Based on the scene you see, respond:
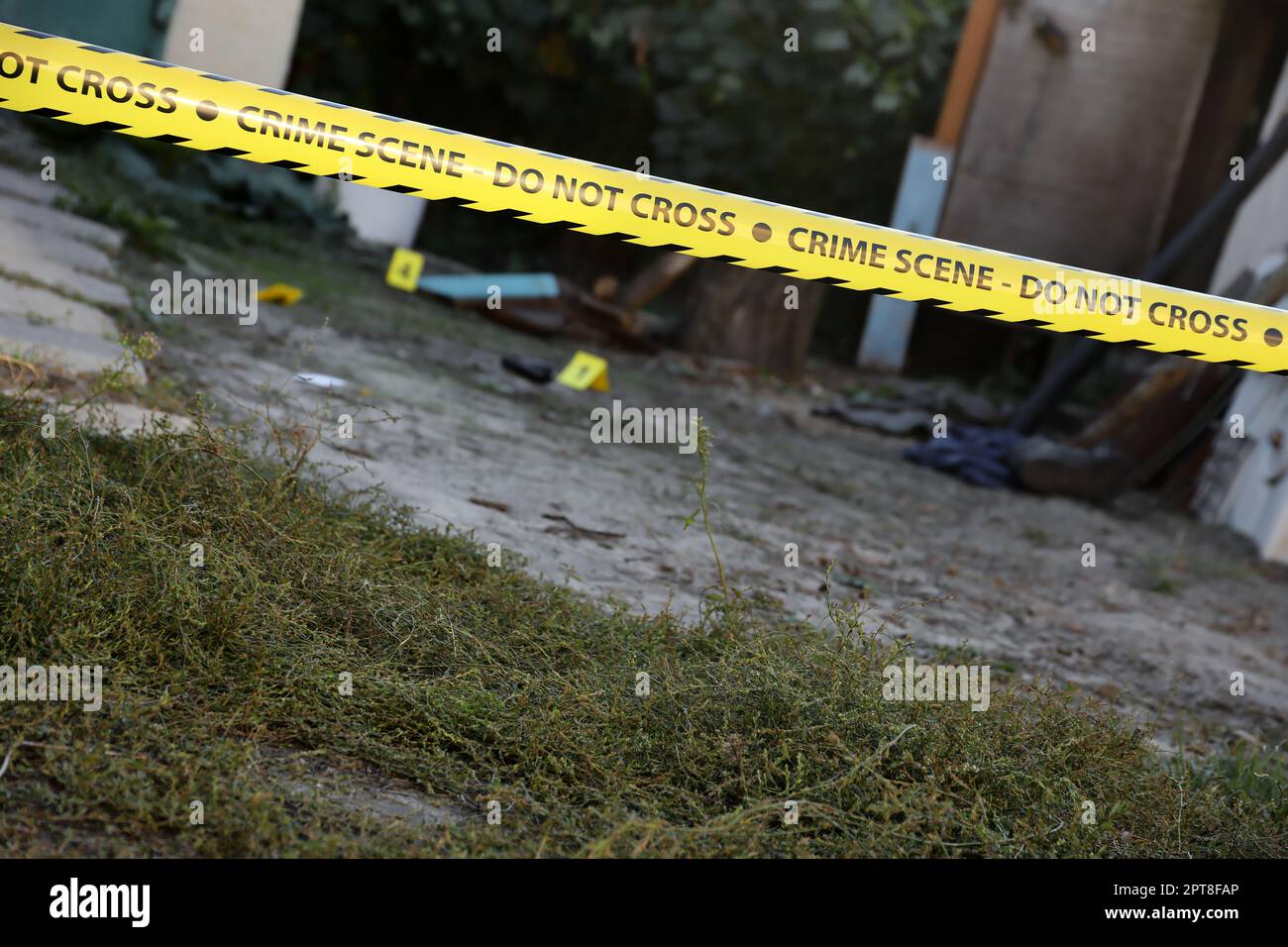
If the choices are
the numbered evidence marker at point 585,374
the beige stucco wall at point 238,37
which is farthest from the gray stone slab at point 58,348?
the beige stucco wall at point 238,37

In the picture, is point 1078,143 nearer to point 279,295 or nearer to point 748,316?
point 748,316

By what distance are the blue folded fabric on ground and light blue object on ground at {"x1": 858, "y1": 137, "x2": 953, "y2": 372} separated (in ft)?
10.4

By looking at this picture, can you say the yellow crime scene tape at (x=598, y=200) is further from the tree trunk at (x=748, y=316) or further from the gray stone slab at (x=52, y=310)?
the tree trunk at (x=748, y=316)

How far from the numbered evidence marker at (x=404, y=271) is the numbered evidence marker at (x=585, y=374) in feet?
7.16

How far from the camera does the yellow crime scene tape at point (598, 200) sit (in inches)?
97.0

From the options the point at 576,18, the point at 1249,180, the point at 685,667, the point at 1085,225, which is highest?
the point at 576,18

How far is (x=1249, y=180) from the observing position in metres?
6.72

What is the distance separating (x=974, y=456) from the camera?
6.68 metres

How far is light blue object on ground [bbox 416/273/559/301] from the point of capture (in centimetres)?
802

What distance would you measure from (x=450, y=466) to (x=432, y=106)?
976 centimetres

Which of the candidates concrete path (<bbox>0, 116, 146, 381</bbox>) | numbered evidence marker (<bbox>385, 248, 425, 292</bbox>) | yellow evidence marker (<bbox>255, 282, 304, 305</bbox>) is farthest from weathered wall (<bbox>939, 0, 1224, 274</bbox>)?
concrete path (<bbox>0, 116, 146, 381</bbox>)

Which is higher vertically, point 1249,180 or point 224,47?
point 224,47

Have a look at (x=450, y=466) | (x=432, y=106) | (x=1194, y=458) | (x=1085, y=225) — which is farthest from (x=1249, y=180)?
(x=432, y=106)
